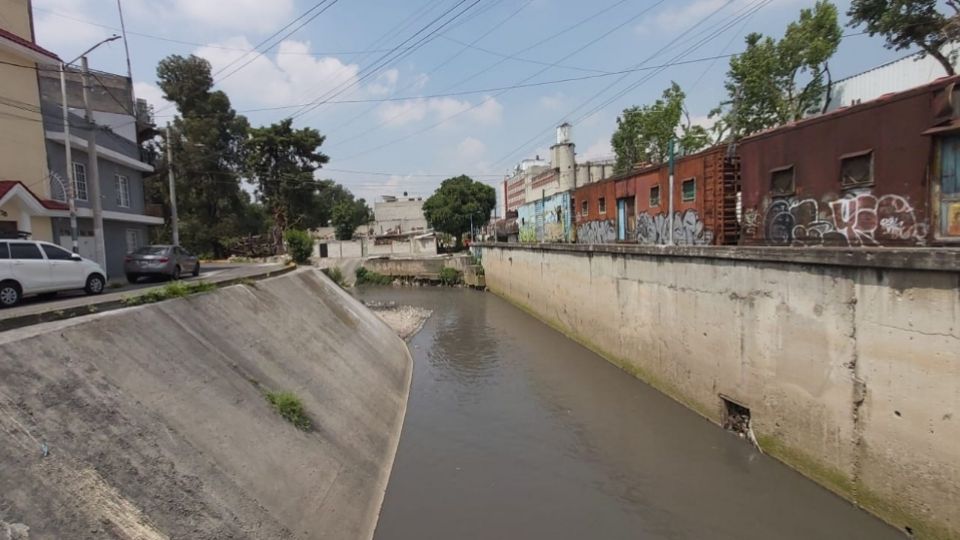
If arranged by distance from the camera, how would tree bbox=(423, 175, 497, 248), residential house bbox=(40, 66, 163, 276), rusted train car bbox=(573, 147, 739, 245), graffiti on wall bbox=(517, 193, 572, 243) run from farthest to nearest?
tree bbox=(423, 175, 497, 248), graffiti on wall bbox=(517, 193, 572, 243), residential house bbox=(40, 66, 163, 276), rusted train car bbox=(573, 147, 739, 245)

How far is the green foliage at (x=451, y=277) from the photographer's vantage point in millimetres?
51000

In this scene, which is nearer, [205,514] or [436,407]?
[205,514]

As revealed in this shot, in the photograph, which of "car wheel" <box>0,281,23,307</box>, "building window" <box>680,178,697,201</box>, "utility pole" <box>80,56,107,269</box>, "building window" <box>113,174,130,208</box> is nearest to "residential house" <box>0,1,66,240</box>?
"utility pole" <box>80,56,107,269</box>

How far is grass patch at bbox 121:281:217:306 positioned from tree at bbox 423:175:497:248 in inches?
2155

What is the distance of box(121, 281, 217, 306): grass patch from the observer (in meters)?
9.16

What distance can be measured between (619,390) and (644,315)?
7.96ft

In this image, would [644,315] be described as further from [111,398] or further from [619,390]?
[111,398]

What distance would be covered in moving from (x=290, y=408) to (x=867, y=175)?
1151 cm

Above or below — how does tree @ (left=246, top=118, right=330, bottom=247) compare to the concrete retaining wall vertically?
above

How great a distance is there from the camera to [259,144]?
165ft

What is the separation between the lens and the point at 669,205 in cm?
1817

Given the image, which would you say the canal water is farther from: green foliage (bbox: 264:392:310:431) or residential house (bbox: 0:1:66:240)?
residential house (bbox: 0:1:66:240)

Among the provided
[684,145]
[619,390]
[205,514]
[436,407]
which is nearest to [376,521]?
[205,514]

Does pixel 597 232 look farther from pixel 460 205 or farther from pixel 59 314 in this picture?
pixel 460 205
